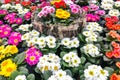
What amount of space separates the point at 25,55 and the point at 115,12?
5.26ft

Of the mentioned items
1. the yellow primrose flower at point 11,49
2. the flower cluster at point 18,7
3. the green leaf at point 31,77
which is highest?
the flower cluster at point 18,7

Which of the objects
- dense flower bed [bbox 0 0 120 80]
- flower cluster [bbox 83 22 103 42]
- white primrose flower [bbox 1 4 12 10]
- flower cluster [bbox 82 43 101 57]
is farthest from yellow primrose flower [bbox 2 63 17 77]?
white primrose flower [bbox 1 4 12 10]

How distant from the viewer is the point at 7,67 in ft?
9.61

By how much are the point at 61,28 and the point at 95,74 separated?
33.4 inches

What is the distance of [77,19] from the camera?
3.51m

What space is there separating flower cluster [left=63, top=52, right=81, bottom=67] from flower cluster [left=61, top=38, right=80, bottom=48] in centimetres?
20

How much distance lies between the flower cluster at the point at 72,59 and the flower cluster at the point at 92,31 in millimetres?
383

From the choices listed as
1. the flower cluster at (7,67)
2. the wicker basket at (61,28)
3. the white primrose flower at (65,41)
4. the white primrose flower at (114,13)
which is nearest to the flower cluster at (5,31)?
the wicker basket at (61,28)

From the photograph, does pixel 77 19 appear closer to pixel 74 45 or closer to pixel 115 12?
pixel 74 45

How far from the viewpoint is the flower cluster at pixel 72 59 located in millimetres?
2918

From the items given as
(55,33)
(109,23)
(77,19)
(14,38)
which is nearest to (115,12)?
(109,23)

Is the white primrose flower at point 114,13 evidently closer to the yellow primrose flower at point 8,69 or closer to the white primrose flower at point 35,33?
the white primrose flower at point 35,33

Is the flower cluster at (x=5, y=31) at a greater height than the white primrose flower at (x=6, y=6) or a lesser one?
lesser

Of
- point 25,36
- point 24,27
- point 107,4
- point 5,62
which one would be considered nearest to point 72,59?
point 5,62
